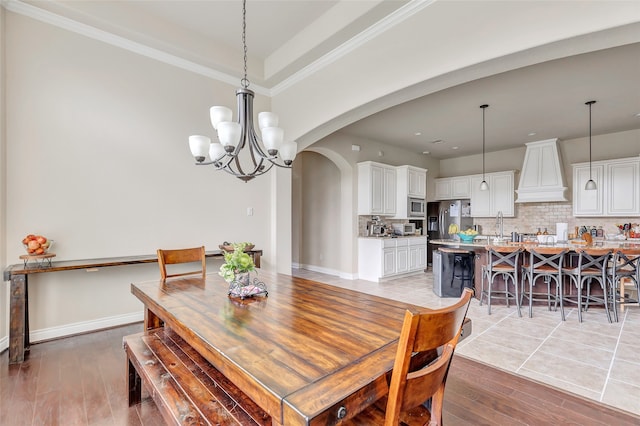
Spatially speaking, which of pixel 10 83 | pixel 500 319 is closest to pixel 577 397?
pixel 500 319

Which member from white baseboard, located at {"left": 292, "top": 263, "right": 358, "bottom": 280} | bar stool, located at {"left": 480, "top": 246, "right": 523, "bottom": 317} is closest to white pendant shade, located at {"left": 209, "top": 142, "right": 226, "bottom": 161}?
bar stool, located at {"left": 480, "top": 246, "right": 523, "bottom": 317}

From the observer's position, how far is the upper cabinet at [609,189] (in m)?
5.57

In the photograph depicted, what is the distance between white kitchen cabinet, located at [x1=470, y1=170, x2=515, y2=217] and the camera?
702cm

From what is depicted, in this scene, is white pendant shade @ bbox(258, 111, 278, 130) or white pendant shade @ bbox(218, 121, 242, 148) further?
white pendant shade @ bbox(258, 111, 278, 130)

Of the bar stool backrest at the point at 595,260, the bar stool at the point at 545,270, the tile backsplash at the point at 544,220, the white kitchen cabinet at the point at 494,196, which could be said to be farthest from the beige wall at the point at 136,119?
the tile backsplash at the point at 544,220

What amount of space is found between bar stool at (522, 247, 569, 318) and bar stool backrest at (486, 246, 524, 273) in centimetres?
15

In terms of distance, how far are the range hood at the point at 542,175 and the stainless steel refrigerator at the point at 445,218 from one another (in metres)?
1.32

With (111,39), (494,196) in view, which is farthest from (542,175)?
(111,39)

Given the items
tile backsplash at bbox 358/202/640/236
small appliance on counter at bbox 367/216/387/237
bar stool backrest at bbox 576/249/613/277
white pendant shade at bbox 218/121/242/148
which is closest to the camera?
white pendant shade at bbox 218/121/242/148

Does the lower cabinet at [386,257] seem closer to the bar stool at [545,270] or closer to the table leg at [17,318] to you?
the bar stool at [545,270]

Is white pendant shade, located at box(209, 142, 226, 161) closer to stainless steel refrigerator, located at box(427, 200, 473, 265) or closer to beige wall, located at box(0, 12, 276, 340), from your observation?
beige wall, located at box(0, 12, 276, 340)

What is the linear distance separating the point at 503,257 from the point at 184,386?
4.07 meters

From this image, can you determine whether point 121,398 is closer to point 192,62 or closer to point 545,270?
point 192,62

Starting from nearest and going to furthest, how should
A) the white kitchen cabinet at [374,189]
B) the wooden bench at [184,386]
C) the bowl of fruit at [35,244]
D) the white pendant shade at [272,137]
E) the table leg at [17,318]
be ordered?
the wooden bench at [184,386], the white pendant shade at [272,137], the table leg at [17,318], the bowl of fruit at [35,244], the white kitchen cabinet at [374,189]
